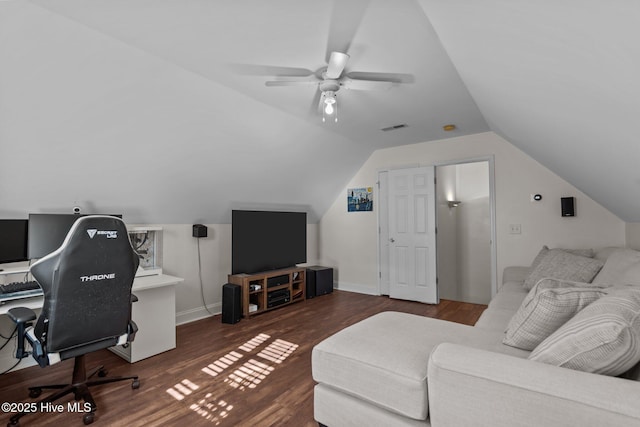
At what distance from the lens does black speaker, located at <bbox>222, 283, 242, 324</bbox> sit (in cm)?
383

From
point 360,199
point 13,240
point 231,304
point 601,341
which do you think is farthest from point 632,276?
point 13,240

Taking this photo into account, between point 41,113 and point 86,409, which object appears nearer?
point 86,409

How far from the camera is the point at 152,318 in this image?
9.52 feet

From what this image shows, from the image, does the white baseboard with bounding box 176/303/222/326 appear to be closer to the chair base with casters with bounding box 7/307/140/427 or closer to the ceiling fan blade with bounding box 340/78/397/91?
the chair base with casters with bounding box 7/307/140/427

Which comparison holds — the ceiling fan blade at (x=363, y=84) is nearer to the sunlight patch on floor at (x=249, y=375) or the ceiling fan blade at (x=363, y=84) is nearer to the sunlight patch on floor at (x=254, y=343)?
the sunlight patch on floor at (x=249, y=375)

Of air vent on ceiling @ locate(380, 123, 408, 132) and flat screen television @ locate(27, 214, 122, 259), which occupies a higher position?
air vent on ceiling @ locate(380, 123, 408, 132)

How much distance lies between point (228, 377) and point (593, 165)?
3.23 meters

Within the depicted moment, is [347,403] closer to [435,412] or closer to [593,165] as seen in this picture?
[435,412]

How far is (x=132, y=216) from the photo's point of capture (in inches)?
135

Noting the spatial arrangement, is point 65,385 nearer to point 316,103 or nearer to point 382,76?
point 316,103

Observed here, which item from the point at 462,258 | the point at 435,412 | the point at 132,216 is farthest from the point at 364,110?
the point at 462,258

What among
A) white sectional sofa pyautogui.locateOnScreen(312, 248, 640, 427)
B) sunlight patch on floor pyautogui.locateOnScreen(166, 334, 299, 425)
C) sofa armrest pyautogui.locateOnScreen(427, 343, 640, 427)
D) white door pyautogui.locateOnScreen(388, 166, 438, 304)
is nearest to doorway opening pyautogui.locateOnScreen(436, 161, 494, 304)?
white door pyautogui.locateOnScreen(388, 166, 438, 304)

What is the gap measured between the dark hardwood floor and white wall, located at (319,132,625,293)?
4.53ft

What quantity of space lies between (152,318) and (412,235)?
366 cm
